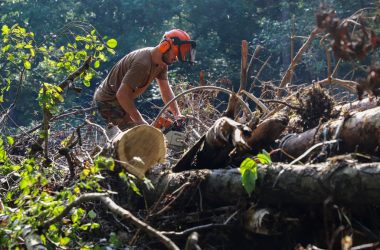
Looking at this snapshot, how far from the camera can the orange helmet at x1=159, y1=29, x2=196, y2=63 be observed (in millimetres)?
6773

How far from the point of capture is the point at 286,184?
398cm

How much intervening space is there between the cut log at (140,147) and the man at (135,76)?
143cm

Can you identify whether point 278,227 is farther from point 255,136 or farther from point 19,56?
point 19,56

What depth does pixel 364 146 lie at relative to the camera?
14.2ft

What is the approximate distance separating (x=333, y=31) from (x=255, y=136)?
167 centimetres

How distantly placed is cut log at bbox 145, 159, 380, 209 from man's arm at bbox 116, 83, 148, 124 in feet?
5.96

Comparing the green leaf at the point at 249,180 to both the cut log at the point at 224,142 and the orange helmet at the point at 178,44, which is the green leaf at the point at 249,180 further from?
the orange helmet at the point at 178,44

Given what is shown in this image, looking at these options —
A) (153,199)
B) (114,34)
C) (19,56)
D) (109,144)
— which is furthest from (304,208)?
(114,34)

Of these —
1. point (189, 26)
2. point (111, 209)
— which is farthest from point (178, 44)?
point (189, 26)

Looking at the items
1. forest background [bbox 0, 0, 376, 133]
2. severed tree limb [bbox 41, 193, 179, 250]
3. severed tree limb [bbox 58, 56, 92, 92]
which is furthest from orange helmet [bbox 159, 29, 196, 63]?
forest background [bbox 0, 0, 376, 133]

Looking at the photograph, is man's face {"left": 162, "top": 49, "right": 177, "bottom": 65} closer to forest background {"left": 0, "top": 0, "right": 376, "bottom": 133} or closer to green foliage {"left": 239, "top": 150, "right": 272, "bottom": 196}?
green foliage {"left": 239, "top": 150, "right": 272, "bottom": 196}

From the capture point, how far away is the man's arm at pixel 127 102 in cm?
646

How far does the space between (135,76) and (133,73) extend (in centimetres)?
4

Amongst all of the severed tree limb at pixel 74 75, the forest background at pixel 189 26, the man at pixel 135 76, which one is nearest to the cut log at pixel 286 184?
the severed tree limb at pixel 74 75
